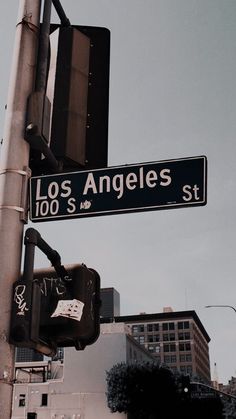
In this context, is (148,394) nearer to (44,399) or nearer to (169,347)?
(44,399)

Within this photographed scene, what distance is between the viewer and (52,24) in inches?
196

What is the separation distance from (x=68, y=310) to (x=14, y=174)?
1.14 metres

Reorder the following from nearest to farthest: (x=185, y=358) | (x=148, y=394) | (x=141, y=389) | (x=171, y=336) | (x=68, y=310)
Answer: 1. (x=68, y=310)
2. (x=148, y=394)
3. (x=141, y=389)
4. (x=185, y=358)
5. (x=171, y=336)

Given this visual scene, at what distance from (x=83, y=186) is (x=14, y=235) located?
774 mm

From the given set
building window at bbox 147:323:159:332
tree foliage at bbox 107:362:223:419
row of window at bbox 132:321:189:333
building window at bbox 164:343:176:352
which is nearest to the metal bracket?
tree foliage at bbox 107:362:223:419

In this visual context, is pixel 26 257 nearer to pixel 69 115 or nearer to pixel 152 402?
pixel 69 115

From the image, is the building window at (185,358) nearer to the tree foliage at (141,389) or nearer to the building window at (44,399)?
the building window at (44,399)

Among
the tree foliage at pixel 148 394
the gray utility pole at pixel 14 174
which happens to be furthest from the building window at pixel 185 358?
the gray utility pole at pixel 14 174

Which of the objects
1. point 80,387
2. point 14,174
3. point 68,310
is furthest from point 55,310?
point 80,387

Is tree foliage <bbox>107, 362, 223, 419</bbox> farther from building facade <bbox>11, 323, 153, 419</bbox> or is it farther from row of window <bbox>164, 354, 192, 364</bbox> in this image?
row of window <bbox>164, 354, 192, 364</bbox>

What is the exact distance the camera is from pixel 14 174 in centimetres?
377

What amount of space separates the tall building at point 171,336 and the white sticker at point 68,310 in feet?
498

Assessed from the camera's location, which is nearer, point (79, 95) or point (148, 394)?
point (79, 95)

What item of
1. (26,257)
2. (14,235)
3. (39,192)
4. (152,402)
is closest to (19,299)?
(26,257)
